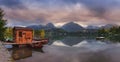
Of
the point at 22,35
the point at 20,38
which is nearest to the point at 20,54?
the point at 20,38

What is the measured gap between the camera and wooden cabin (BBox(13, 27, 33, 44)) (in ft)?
231

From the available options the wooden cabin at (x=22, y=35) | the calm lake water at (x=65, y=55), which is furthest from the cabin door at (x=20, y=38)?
the calm lake water at (x=65, y=55)

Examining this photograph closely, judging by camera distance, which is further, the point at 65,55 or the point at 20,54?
the point at 65,55

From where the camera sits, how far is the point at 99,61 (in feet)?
139

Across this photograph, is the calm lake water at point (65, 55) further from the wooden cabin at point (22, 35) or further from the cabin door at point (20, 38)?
the wooden cabin at point (22, 35)

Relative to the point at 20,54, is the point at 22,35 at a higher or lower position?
higher

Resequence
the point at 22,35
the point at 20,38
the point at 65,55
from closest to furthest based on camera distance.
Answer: the point at 65,55 < the point at 20,38 < the point at 22,35

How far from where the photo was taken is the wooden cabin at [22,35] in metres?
70.4

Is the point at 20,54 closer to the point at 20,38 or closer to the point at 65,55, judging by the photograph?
the point at 65,55

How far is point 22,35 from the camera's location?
238 feet

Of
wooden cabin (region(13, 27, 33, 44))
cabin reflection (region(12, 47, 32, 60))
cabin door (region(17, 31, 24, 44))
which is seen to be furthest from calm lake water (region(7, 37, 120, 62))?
wooden cabin (region(13, 27, 33, 44))

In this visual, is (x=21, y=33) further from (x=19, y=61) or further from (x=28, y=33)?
(x=19, y=61)

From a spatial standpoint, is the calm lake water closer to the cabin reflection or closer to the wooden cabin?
the cabin reflection

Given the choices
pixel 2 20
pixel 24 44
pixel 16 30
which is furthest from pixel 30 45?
pixel 2 20
